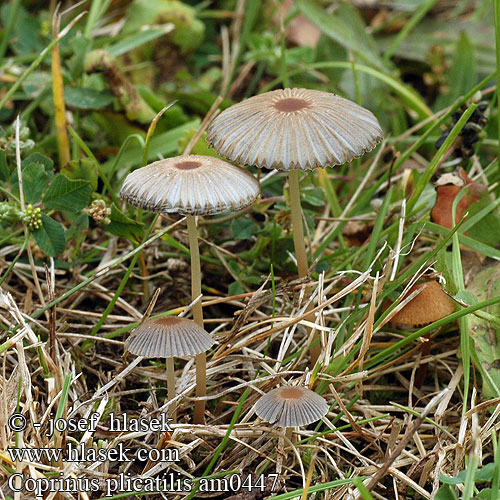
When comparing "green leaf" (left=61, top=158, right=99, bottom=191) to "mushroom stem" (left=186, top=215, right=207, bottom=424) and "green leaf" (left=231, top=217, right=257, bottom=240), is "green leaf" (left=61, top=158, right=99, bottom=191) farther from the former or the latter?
"mushroom stem" (left=186, top=215, right=207, bottom=424)

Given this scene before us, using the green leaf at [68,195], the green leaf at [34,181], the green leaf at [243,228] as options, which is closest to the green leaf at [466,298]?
the green leaf at [243,228]

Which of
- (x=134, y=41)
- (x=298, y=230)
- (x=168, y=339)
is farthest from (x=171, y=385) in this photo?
(x=134, y=41)

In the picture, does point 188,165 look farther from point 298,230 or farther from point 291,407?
point 291,407

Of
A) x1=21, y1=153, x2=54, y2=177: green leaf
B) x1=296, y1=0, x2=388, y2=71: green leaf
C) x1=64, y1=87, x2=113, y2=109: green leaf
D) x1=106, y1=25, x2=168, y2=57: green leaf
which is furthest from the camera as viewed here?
x1=296, y1=0, x2=388, y2=71: green leaf

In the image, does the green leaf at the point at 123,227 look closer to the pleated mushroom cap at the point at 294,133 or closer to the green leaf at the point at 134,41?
the pleated mushroom cap at the point at 294,133

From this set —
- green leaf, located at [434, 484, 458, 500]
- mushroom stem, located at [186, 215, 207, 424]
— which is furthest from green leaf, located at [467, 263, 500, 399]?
mushroom stem, located at [186, 215, 207, 424]

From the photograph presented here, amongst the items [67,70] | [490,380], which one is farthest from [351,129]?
[67,70]

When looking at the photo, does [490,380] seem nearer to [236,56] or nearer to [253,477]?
[253,477]
